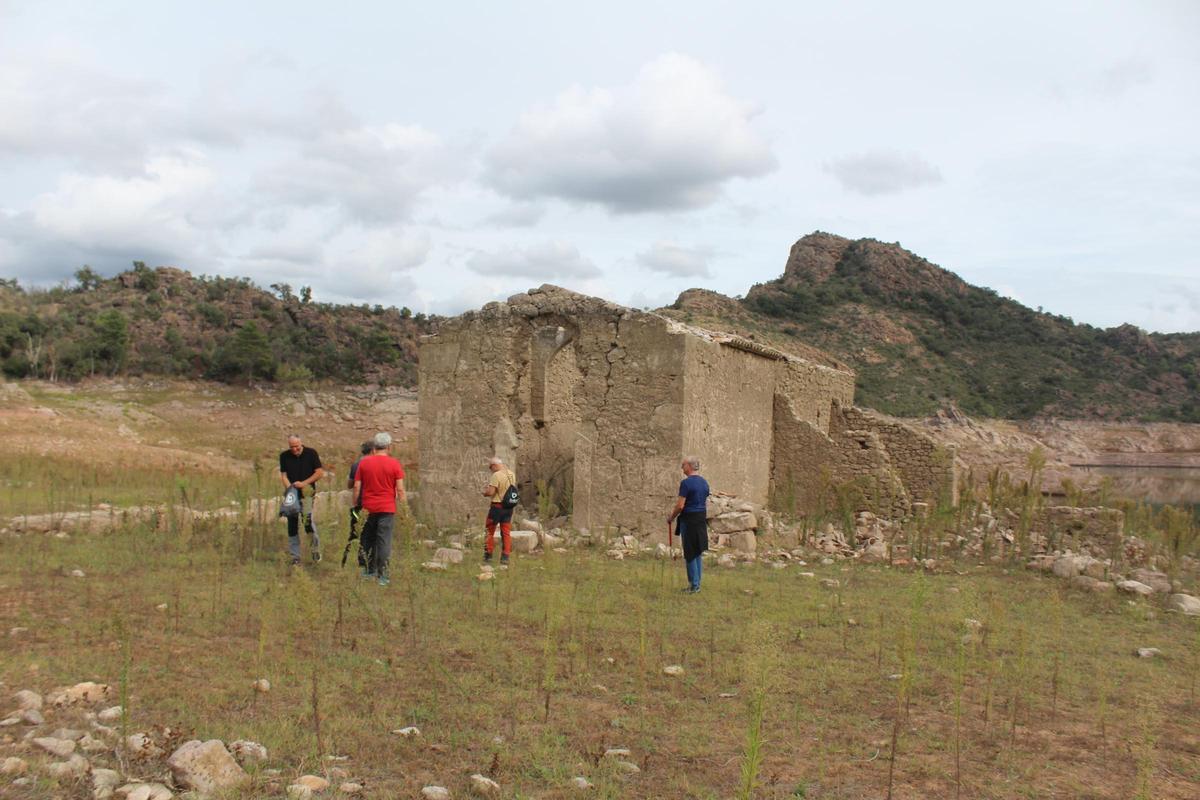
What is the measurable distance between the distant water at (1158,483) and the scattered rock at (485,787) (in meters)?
27.9

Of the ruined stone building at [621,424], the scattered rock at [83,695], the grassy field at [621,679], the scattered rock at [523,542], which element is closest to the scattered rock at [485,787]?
the grassy field at [621,679]

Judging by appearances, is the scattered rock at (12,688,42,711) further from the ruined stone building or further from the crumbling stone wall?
the crumbling stone wall

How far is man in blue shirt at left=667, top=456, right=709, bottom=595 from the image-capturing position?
8641 mm

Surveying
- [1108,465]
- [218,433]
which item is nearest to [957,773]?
[218,433]

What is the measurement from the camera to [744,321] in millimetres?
42844

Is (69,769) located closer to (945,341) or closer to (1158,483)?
(1158,483)

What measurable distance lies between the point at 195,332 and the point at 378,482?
41110 mm

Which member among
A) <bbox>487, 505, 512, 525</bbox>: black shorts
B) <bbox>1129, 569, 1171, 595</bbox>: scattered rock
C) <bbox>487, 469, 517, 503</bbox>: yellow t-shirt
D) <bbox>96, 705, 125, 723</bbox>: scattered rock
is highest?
<bbox>487, 469, 517, 503</bbox>: yellow t-shirt

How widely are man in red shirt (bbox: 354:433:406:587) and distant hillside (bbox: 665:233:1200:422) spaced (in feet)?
101

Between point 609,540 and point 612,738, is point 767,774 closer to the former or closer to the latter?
point 612,738

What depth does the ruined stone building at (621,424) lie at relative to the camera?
12.3 metres

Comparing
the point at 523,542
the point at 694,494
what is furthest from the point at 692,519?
the point at 523,542

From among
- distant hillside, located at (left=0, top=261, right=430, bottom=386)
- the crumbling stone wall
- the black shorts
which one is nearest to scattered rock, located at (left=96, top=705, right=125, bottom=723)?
the black shorts

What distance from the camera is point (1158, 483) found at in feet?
118
